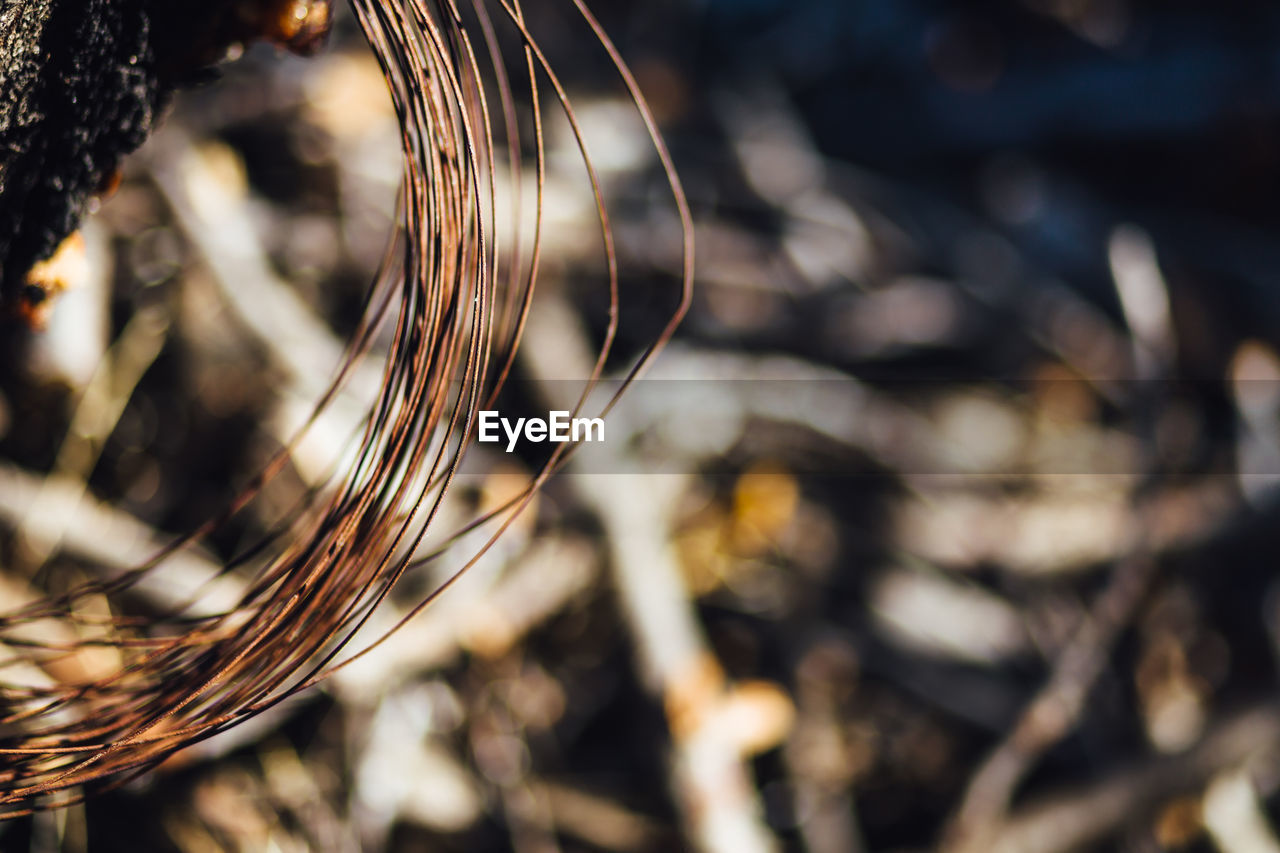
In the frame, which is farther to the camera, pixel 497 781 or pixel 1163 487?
pixel 1163 487

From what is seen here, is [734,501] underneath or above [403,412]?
underneath

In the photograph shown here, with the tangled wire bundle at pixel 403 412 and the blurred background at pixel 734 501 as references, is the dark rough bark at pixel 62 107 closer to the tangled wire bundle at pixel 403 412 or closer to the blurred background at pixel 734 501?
the blurred background at pixel 734 501

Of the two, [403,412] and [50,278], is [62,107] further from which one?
[403,412]

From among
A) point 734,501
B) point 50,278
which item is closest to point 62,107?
point 50,278

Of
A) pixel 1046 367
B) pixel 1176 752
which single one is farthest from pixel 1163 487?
pixel 1176 752

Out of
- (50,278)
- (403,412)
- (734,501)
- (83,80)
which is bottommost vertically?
(734,501)

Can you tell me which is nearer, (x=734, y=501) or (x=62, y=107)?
(x=62, y=107)

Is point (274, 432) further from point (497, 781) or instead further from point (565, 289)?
point (497, 781)

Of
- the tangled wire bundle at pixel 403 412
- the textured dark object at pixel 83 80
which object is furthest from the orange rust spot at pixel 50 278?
the tangled wire bundle at pixel 403 412
